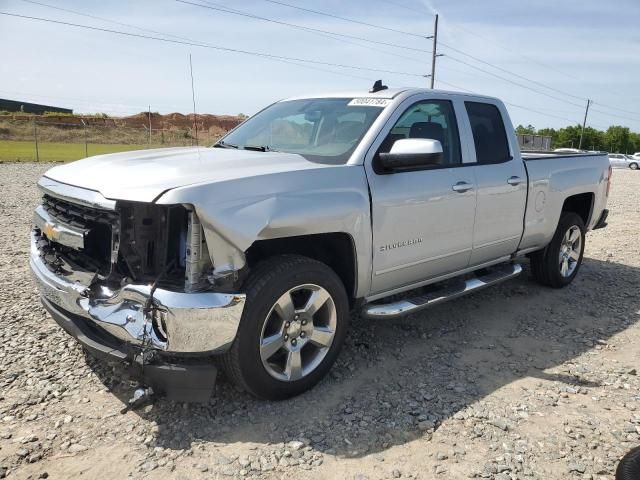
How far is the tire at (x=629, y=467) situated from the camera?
2596 millimetres

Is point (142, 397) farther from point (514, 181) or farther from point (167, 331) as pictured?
point (514, 181)

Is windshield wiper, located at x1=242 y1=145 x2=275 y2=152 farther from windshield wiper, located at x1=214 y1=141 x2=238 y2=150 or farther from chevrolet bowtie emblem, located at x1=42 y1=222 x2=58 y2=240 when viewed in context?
chevrolet bowtie emblem, located at x1=42 y1=222 x2=58 y2=240

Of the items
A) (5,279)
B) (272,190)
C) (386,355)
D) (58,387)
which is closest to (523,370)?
(386,355)

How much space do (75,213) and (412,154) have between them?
209cm

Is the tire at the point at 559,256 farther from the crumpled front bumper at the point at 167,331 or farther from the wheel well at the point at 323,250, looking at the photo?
the crumpled front bumper at the point at 167,331

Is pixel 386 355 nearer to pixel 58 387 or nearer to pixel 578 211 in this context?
pixel 58 387

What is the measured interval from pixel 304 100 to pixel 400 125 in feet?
3.34

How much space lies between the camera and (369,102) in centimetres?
392

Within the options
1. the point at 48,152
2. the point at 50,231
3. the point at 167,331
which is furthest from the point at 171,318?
the point at 48,152

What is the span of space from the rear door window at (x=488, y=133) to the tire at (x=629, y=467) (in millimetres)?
2435

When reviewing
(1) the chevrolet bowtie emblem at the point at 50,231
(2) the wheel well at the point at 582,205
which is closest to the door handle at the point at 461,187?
(2) the wheel well at the point at 582,205

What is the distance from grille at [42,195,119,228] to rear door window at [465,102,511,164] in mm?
2941

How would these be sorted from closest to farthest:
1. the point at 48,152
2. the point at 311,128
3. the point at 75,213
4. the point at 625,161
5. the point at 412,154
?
the point at 75,213 < the point at 412,154 < the point at 311,128 < the point at 48,152 < the point at 625,161

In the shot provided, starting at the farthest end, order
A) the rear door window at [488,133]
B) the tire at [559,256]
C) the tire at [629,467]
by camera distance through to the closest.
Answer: the tire at [559,256]
the rear door window at [488,133]
the tire at [629,467]
